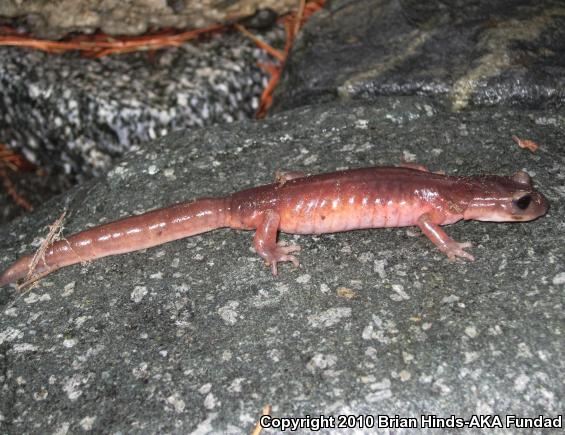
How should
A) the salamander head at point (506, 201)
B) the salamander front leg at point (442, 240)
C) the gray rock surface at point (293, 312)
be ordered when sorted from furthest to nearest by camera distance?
the salamander head at point (506, 201) → the salamander front leg at point (442, 240) → the gray rock surface at point (293, 312)

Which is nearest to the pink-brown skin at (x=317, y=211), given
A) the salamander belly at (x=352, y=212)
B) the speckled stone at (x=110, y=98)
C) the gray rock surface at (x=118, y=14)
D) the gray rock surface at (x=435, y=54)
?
the salamander belly at (x=352, y=212)

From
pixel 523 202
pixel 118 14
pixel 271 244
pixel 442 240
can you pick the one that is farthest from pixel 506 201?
pixel 118 14

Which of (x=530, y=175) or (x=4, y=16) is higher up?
(x=4, y=16)

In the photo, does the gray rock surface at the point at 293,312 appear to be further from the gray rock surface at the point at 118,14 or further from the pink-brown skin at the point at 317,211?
the gray rock surface at the point at 118,14

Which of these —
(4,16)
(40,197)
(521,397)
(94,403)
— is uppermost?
(4,16)

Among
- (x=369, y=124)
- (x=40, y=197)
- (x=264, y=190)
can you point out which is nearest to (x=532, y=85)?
(x=369, y=124)

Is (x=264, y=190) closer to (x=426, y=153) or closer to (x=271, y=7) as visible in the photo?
(x=426, y=153)

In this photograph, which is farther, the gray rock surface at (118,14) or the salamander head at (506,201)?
the gray rock surface at (118,14)
